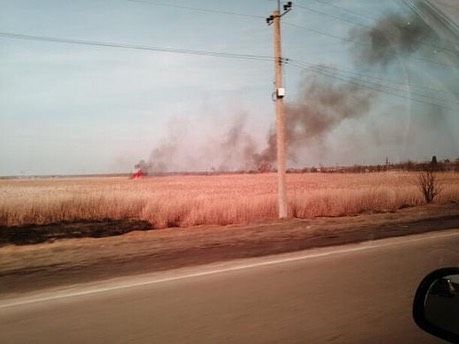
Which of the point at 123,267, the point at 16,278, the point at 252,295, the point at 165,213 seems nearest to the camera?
the point at 252,295

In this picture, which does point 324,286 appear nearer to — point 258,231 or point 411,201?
point 258,231

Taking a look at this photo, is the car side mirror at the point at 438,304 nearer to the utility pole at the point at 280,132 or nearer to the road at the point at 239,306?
the road at the point at 239,306

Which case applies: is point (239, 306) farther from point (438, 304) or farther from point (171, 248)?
point (171, 248)

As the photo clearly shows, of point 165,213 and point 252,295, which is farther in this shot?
point 165,213

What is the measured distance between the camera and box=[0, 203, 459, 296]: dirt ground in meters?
9.84

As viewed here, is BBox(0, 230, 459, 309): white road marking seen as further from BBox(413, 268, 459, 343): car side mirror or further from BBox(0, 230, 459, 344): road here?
BBox(413, 268, 459, 343): car side mirror

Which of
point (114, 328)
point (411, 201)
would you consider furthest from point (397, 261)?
point (411, 201)

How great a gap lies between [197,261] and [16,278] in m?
3.37

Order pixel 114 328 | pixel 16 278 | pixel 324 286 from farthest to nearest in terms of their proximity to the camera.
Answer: pixel 16 278, pixel 324 286, pixel 114 328

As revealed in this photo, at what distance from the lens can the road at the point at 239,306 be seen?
5.59 meters

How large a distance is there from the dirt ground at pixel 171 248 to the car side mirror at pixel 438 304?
23.3 feet

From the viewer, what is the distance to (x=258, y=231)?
16188mm

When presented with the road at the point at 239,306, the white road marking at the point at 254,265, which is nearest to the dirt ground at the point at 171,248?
the white road marking at the point at 254,265

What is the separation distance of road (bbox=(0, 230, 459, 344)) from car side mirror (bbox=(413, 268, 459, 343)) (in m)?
2.72
